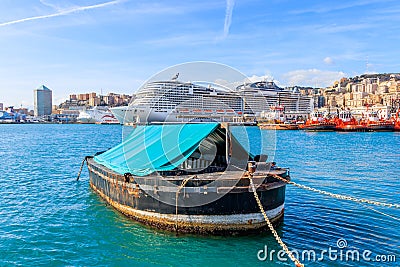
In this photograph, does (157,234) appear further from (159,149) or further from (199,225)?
(159,149)

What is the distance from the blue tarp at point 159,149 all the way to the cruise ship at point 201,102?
151cm

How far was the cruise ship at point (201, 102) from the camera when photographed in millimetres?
33125

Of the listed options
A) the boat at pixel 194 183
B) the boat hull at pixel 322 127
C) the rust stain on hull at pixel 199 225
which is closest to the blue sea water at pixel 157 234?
the rust stain on hull at pixel 199 225

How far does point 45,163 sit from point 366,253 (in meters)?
30.6

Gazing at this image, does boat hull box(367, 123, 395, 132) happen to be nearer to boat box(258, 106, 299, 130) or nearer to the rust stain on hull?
boat box(258, 106, 299, 130)

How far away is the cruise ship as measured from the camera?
33.1 m

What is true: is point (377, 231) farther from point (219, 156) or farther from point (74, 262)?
point (74, 262)

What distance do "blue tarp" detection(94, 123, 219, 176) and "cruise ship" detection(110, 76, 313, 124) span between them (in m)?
1.51

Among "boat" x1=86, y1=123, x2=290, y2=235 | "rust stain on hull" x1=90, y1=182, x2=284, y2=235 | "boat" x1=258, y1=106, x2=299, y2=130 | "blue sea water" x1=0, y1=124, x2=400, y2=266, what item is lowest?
"blue sea water" x1=0, y1=124, x2=400, y2=266

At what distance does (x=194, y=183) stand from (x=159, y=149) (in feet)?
11.1

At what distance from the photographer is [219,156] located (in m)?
15.7

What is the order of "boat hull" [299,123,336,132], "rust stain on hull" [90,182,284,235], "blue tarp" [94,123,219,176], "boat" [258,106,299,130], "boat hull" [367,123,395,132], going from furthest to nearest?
"boat" [258,106,299,130] → "boat hull" [299,123,336,132] → "boat hull" [367,123,395,132] → "blue tarp" [94,123,219,176] → "rust stain on hull" [90,182,284,235]

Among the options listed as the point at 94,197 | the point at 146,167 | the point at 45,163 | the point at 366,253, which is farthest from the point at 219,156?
the point at 45,163

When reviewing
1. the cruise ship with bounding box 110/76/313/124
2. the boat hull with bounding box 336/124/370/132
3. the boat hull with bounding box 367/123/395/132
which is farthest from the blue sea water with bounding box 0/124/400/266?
the boat hull with bounding box 367/123/395/132
